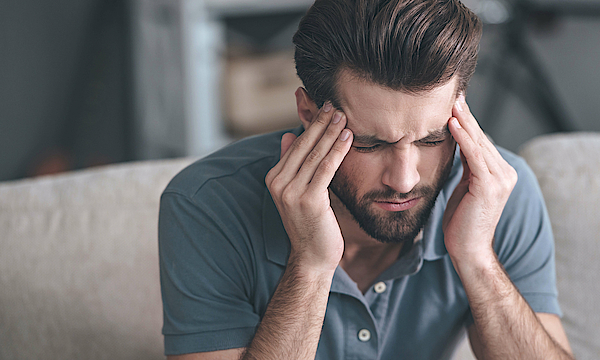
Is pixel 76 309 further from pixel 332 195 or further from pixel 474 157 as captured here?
pixel 474 157

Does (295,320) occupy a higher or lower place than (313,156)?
lower

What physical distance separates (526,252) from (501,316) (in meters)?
0.17

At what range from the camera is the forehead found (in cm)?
81

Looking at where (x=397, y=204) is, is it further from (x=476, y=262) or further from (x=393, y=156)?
(x=476, y=262)

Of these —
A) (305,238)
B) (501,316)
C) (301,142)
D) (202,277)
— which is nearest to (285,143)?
(301,142)

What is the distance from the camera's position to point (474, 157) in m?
0.86

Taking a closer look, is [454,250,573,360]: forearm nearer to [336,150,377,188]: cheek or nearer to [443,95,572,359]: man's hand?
[443,95,572,359]: man's hand

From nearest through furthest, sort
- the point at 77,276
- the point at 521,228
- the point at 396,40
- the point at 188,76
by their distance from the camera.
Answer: the point at 396,40 < the point at 521,228 < the point at 77,276 < the point at 188,76

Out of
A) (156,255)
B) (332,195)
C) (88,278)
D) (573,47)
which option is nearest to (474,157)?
(332,195)

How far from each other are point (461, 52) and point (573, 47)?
2.74m

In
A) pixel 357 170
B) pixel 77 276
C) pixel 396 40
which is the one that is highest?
pixel 396 40

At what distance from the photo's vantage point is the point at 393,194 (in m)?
0.87

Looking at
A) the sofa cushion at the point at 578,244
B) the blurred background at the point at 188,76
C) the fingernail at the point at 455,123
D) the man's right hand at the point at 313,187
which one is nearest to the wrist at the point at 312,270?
the man's right hand at the point at 313,187

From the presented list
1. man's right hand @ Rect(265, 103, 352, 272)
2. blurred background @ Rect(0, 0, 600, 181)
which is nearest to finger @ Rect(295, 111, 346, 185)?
man's right hand @ Rect(265, 103, 352, 272)
